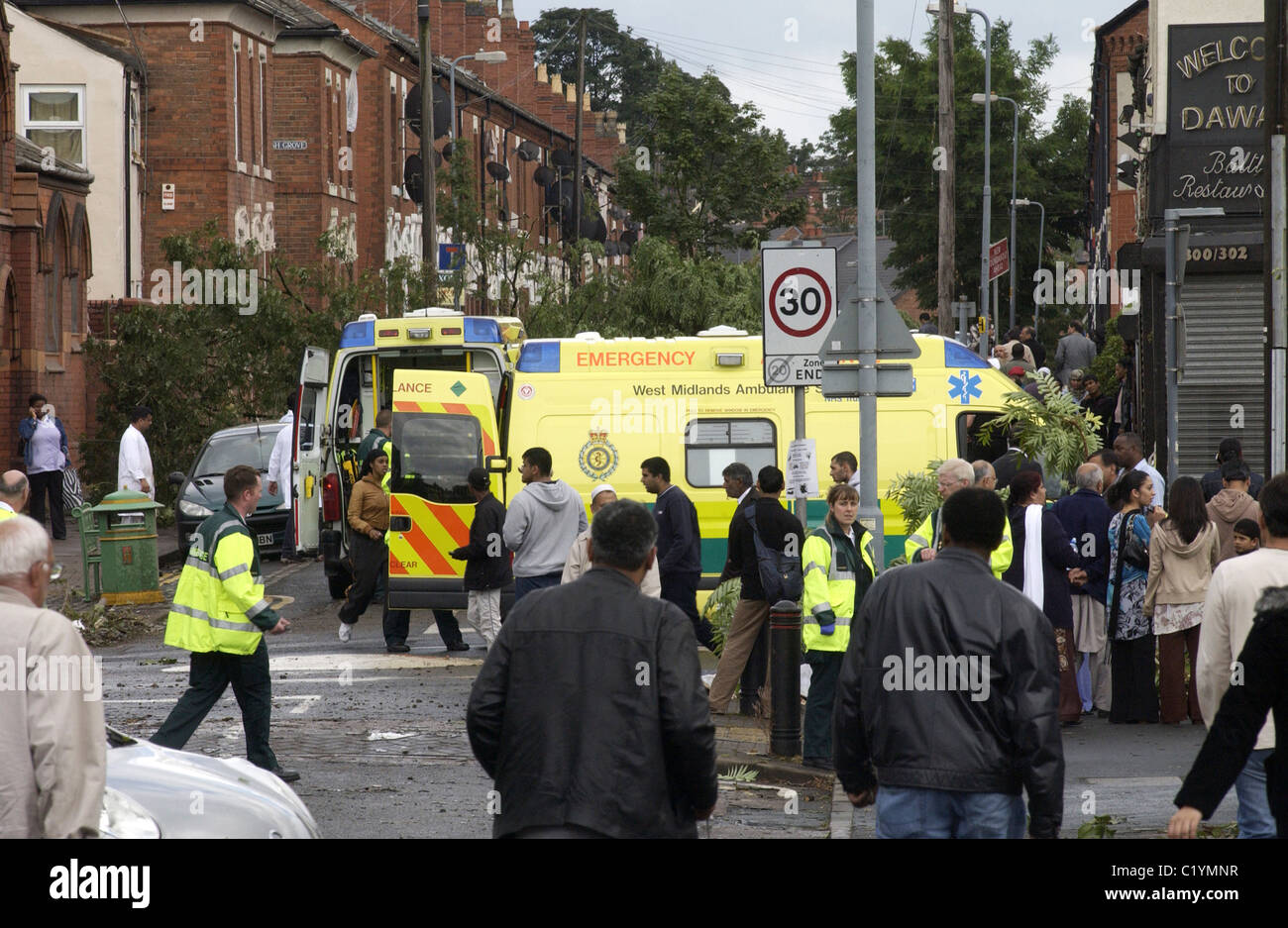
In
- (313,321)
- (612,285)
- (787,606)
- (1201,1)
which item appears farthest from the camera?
(612,285)

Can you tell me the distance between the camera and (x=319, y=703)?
1334 cm

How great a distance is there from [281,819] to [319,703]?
6068mm

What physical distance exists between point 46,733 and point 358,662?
10.1 meters

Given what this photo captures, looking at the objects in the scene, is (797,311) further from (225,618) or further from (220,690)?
(220,690)

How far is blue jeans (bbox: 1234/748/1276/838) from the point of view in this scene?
22.1 feet

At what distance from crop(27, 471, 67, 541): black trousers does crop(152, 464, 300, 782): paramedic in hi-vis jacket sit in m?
17.1

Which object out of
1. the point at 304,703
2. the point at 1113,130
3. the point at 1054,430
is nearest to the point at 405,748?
the point at 304,703

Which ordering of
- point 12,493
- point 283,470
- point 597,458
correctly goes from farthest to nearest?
point 283,470
point 597,458
point 12,493

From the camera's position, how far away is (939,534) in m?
9.51

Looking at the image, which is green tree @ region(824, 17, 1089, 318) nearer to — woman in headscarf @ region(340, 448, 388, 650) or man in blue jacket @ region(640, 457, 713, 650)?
woman in headscarf @ region(340, 448, 388, 650)

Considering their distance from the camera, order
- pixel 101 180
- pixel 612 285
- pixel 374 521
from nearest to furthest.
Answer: pixel 374 521 < pixel 612 285 < pixel 101 180

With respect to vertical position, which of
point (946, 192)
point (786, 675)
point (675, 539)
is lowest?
point (786, 675)
